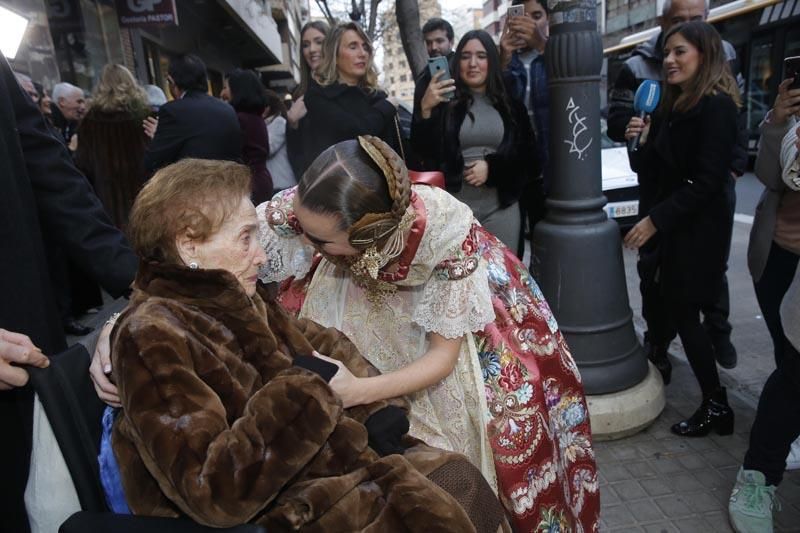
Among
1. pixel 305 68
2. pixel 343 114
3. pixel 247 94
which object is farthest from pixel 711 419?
pixel 247 94

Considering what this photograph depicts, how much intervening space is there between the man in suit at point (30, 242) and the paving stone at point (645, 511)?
7.04ft

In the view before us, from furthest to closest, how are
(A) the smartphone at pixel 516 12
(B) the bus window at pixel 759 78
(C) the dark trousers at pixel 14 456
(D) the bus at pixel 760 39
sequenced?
(B) the bus window at pixel 759 78 < (D) the bus at pixel 760 39 < (A) the smartphone at pixel 516 12 < (C) the dark trousers at pixel 14 456

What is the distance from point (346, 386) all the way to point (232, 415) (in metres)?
0.34

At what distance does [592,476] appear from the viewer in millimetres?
2066

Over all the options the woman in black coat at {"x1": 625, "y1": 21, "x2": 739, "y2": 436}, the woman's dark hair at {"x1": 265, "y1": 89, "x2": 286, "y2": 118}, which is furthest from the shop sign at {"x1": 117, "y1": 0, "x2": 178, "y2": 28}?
the woman in black coat at {"x1": 625, "y1": 21, "x2": 739, "y2": 436}

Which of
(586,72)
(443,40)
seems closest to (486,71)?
(586,72)

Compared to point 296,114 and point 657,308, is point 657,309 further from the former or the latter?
point 296,114

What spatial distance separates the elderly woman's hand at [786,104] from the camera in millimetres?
2334

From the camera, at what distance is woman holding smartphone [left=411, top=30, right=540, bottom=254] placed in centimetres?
339

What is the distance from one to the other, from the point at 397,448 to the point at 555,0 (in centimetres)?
230

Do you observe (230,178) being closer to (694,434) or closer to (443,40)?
(694,434)

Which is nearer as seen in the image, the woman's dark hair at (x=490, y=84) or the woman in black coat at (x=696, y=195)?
the woman in black coat at (x=696, y=195)

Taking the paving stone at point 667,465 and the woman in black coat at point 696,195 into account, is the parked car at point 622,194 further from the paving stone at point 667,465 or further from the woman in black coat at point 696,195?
the paving stone at point 667,465

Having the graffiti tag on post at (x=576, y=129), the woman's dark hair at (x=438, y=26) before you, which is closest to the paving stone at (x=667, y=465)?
the graffiti tag on post at (x=576, y=129)
